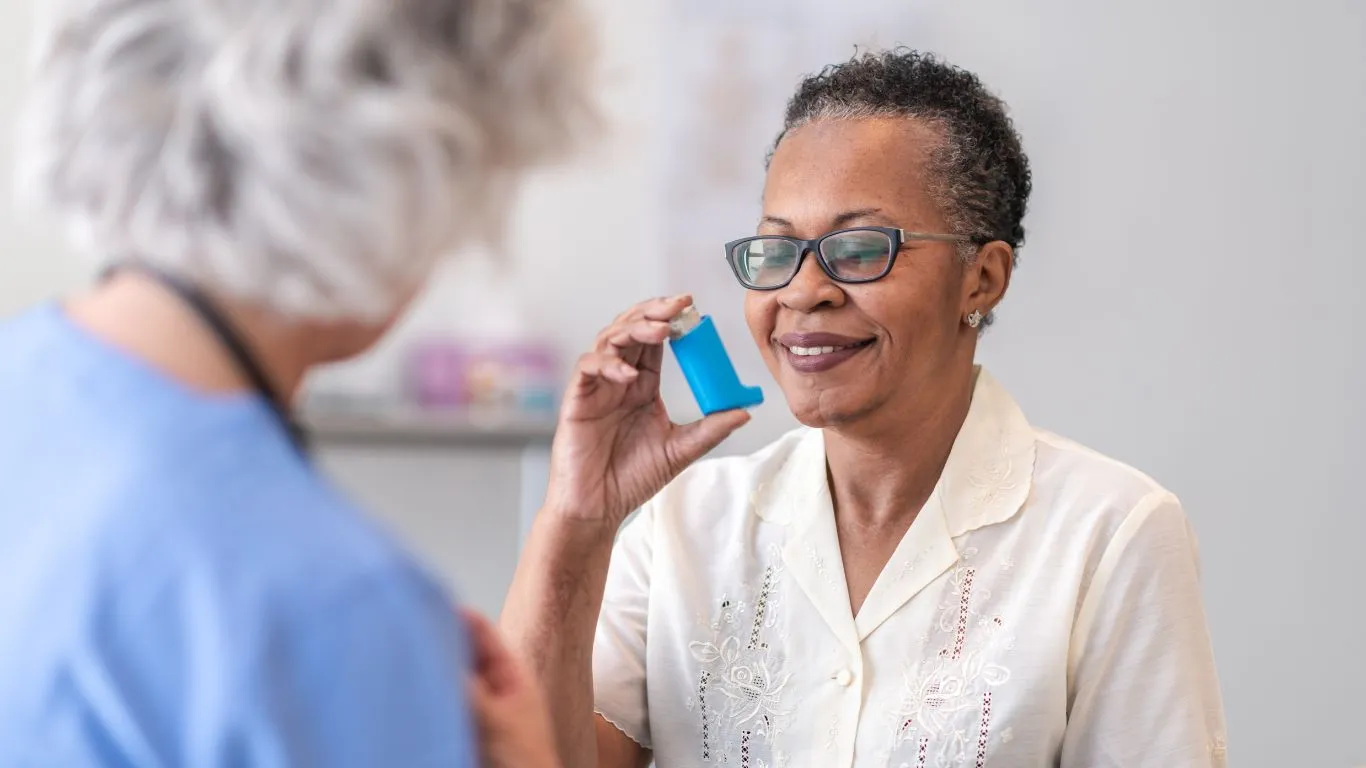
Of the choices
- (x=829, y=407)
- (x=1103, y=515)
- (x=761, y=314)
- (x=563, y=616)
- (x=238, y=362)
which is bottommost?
(x=563, y=616)

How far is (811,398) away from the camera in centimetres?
158

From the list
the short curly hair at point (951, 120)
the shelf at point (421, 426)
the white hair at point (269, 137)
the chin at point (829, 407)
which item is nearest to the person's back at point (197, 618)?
the white hair at point (269, 137)

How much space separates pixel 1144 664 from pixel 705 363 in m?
0.59

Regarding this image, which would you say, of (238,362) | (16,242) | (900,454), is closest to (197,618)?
(238,362)

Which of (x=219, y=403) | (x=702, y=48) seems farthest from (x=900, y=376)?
(x=702, y=48)

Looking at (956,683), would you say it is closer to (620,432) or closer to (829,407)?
(829,407)

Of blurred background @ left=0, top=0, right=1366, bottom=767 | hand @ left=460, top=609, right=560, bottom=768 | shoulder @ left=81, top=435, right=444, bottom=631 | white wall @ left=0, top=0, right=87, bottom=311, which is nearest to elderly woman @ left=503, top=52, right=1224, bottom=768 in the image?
hand @ left=460, top=609, right=560, bottom=768

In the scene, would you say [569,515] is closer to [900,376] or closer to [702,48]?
[900,376]

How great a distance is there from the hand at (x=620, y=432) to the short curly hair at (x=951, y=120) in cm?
35

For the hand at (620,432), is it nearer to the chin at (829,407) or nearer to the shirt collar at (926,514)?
the chin at (829,407)

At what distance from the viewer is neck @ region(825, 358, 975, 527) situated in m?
1.62

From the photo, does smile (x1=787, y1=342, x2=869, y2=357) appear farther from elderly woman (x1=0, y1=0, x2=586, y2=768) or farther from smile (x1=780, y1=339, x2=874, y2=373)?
elderly woman (x1=0, y1=0, x2=586, y2=768)

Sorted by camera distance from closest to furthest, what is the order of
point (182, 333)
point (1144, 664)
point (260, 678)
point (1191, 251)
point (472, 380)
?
point (260, 678)
point (182, 333)
point (1144, 664)
point (472, 380)
point (1191, 251)

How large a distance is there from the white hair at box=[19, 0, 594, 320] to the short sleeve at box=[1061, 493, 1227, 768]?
0.98 metres
